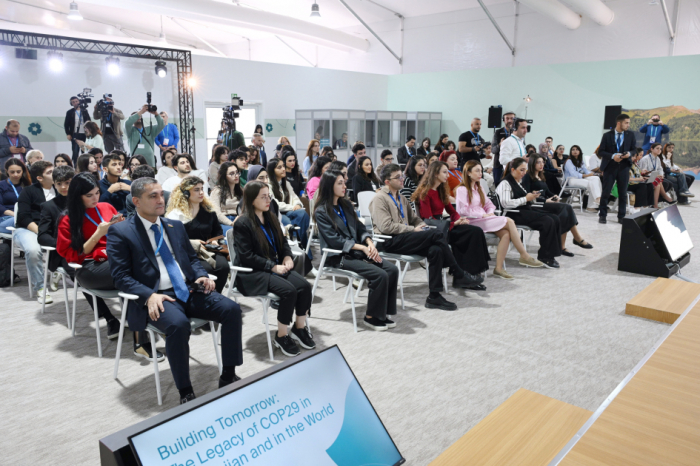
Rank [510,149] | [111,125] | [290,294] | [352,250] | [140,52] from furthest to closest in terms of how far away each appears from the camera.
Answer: [140,52], [111,125], [510,149], [352,250], [290,294]

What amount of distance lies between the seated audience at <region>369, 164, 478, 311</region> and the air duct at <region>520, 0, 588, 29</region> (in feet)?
29.8

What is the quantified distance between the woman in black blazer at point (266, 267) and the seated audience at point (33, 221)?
2300mm

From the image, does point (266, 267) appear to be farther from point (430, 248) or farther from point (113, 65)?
point (113, 65)

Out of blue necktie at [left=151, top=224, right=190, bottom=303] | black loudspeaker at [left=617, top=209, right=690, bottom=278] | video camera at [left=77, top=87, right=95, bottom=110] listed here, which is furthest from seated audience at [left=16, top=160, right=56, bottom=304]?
black loudspeaker at [left=617, top=209, right=690, bottom=278]

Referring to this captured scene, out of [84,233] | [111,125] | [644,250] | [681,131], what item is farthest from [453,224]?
[681,131]

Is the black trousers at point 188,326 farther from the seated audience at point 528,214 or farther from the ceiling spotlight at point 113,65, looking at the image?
the ceiling spotlight at point 113,65

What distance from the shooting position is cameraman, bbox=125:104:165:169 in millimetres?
9844

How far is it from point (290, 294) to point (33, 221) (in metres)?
3.00

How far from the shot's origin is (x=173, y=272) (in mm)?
3062

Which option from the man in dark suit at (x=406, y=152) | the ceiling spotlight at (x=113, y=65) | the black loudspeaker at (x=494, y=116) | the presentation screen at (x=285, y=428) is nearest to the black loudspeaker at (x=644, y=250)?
the presentation screen at (x=285, y=428)

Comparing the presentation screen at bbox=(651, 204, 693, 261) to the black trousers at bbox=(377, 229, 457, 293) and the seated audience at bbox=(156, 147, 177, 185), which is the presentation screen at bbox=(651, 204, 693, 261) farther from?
the seated audience at bbox=(156, 147, 177, 185)

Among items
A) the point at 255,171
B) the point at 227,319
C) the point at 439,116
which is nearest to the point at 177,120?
the point at 255,171

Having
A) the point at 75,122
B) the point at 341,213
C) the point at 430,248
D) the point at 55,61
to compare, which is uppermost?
the point at 55,61

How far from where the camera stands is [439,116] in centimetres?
1603
